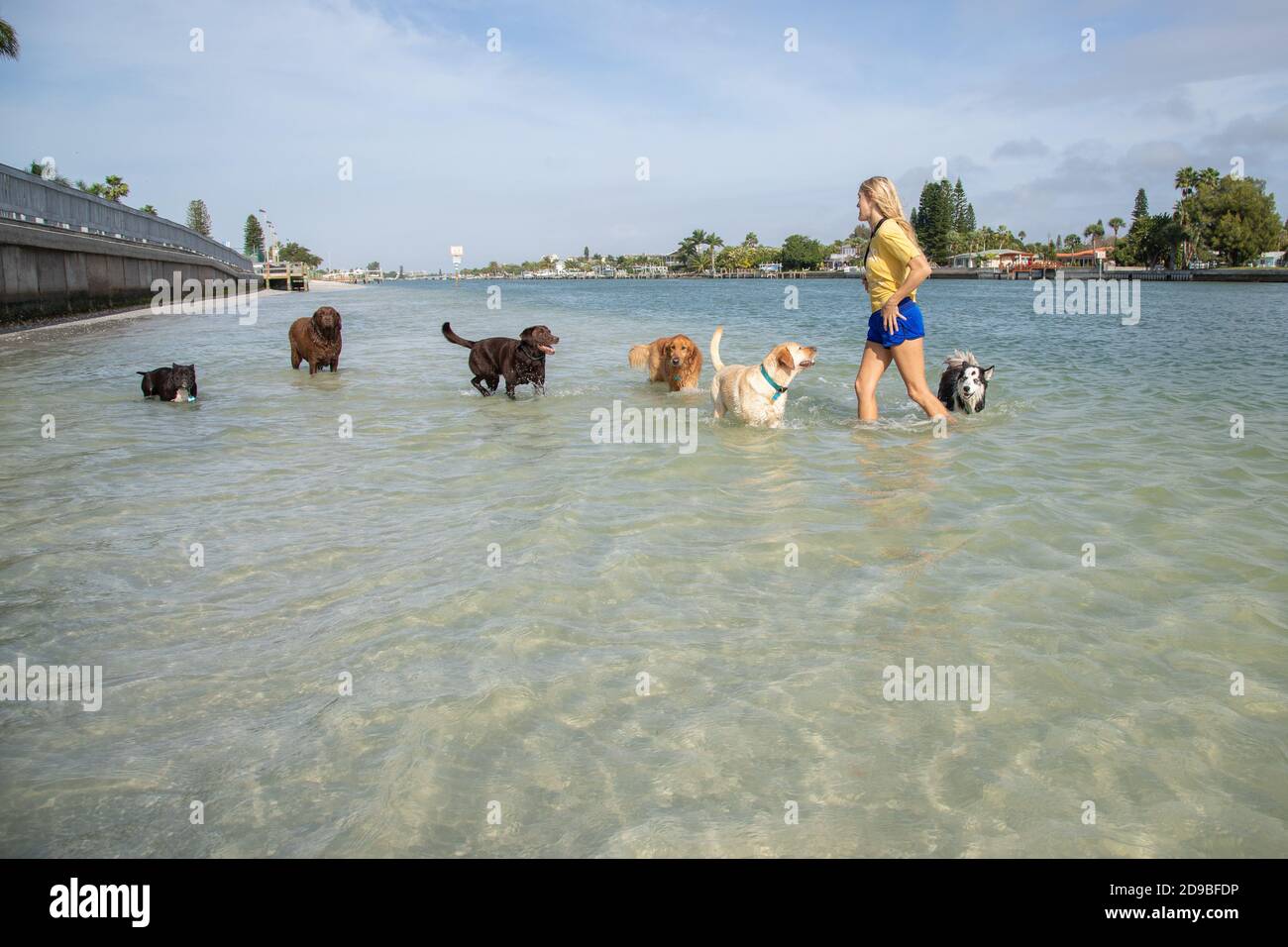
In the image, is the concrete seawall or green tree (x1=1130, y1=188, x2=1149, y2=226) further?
green tree (x1=1130, y1=188, x2=1149, y2=226)

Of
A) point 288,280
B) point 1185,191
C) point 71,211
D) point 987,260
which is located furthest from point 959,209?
point 71,211

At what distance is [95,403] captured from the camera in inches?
386

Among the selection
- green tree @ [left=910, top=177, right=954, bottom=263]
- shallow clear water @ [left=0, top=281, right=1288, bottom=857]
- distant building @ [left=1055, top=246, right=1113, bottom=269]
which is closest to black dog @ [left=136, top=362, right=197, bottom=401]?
shallow clear water @ [left=0, top=281, right=1288, bottom=857]

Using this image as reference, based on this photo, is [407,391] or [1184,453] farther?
[407,391]

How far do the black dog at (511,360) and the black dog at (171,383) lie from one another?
10.7 feet

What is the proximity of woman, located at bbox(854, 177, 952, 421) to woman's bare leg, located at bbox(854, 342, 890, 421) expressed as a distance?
0.03 feet

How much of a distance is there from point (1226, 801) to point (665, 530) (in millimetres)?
3151

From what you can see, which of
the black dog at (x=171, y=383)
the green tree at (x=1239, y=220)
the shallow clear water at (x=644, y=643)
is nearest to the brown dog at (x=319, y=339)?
the black dog at (x=171, y=383)

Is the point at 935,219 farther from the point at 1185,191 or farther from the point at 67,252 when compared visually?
the point at 67,252

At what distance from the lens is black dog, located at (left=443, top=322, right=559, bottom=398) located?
1050 cm

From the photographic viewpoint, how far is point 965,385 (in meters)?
9.45

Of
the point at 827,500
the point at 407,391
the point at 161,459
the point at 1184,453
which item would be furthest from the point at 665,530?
the point at 407,391

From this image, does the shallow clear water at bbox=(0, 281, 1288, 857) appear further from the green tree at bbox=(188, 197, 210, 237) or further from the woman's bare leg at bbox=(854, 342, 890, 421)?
the green tree at bbox=(188, 197, 210, 237)
